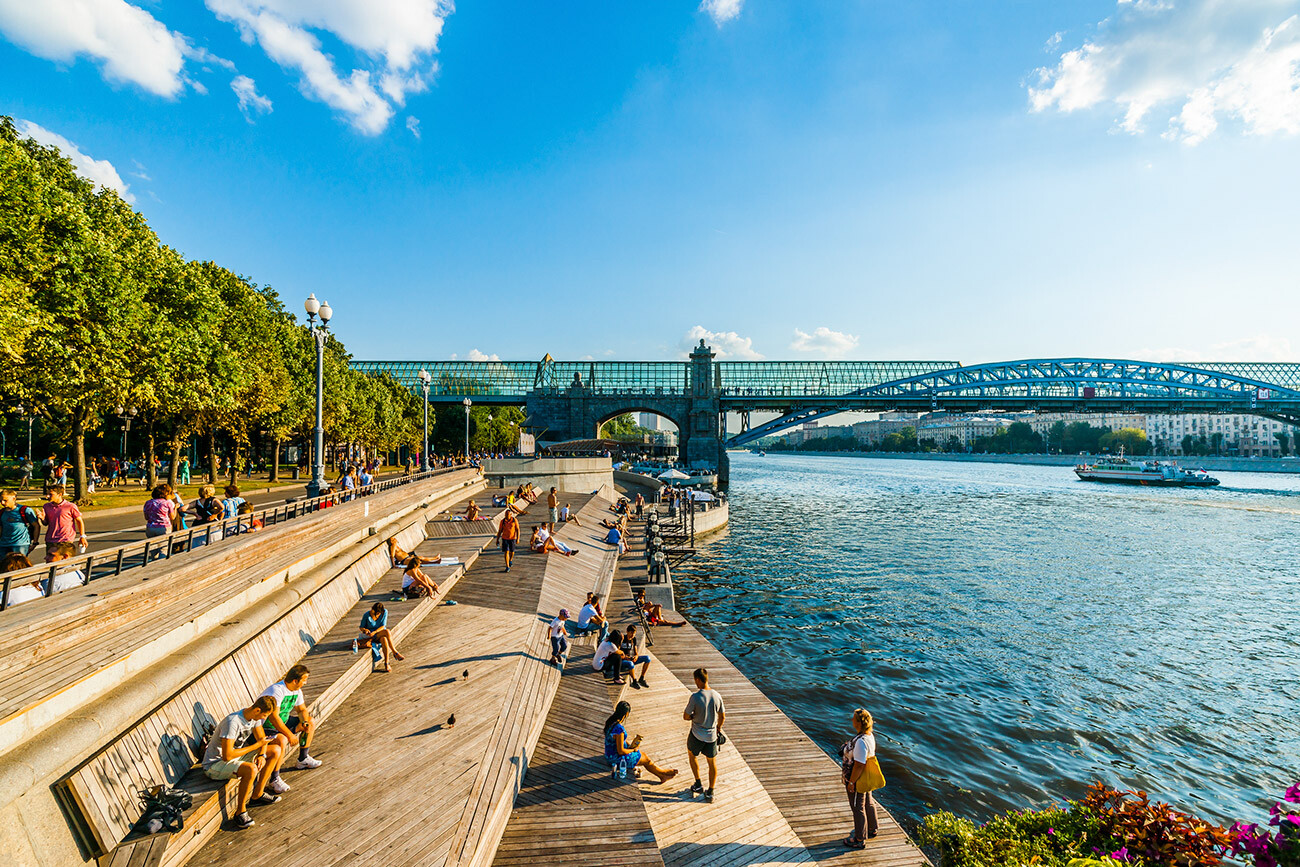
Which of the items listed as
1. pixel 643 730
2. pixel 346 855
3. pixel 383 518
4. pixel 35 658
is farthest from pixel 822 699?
pixel 35 658

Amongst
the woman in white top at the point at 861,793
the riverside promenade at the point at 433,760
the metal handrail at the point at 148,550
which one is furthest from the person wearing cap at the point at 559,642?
the metal handrail at the point at 148,550

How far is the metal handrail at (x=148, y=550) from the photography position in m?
6.61

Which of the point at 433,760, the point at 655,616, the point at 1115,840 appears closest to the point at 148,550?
the point at 433,760

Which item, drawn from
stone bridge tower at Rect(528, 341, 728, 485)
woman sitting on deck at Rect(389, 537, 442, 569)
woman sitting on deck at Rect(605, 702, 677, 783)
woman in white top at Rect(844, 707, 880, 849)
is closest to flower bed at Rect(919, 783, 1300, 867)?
woman in white top at Rect(844, 707, 880, 849)

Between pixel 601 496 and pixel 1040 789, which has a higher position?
pixel 601 496

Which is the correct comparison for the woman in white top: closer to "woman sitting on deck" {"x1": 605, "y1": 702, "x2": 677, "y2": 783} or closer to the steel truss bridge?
"woman sitting on deck" {"x1": 605, "y1": 702, "x2": 677, "y2": 783}

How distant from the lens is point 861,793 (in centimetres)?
836

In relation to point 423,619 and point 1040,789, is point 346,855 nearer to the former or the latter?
point 423,619

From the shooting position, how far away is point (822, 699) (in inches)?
622

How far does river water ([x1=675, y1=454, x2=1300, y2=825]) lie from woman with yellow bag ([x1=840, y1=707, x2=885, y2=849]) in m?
3.16

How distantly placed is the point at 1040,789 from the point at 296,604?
15447 millimetres

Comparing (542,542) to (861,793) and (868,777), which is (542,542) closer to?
(861,793)

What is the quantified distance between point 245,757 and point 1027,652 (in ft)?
73.9

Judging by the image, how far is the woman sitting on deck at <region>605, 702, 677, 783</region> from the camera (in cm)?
893
